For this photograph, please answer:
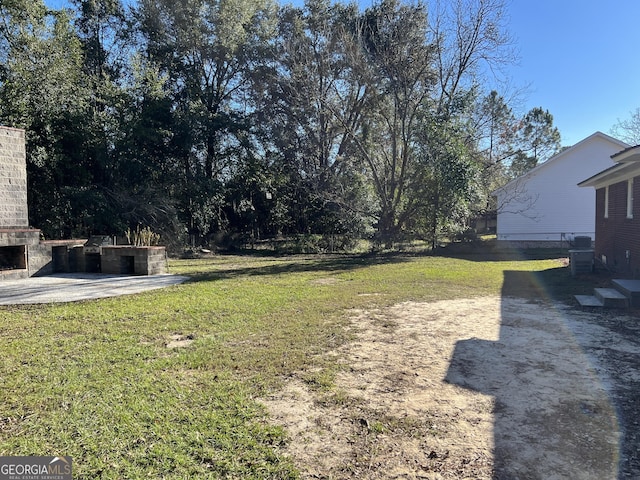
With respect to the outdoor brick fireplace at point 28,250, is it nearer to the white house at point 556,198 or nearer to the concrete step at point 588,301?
the concrete step at point 588,301

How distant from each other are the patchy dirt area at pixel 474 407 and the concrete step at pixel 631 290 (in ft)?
4.92

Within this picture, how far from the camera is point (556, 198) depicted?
61.8 feet

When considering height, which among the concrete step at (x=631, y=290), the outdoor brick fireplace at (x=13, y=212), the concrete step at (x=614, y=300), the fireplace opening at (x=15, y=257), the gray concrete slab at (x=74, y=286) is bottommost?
the gray concrete slab at (x=74, y=286)

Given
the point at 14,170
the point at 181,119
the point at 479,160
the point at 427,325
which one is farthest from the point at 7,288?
the point at 479,160

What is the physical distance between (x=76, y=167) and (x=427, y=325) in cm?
1558

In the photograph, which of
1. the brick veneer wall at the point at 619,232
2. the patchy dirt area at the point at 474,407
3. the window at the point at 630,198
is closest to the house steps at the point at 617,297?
the patchy dirt area at the point at 474,407

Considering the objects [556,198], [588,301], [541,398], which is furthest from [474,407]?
[556,198]

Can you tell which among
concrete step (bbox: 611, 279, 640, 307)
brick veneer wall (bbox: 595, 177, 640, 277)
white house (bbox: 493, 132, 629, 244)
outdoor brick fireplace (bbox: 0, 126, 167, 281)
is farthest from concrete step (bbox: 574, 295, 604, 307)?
white house (bbox: 493, 132, 629, 244)

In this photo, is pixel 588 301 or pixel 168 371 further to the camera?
pixel 588 301

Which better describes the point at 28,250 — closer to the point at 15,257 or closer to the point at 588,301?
the point at 15,257

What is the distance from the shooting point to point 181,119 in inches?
717

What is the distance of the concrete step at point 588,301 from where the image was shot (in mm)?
6348

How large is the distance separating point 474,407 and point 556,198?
62.3 ft

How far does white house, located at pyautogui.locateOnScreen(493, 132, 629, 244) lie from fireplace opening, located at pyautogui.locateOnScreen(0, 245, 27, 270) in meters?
17.6
